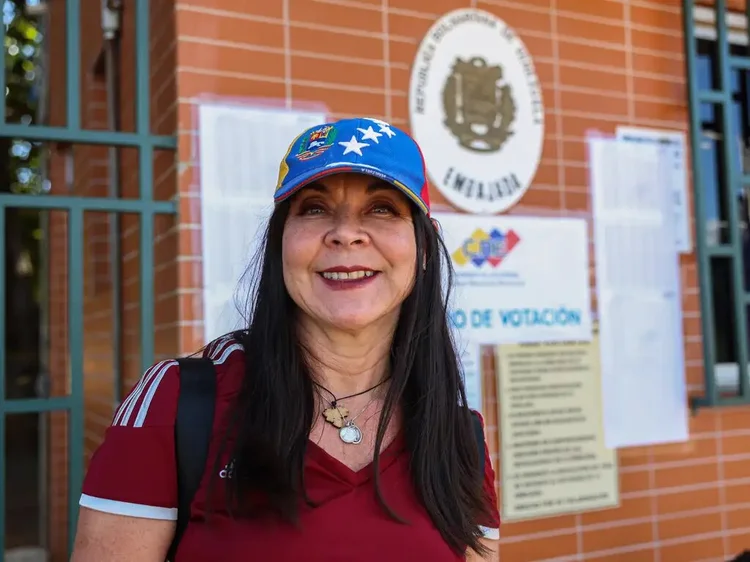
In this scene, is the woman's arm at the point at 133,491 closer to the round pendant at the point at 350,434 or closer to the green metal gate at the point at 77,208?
the round pendant at the point at 350,434

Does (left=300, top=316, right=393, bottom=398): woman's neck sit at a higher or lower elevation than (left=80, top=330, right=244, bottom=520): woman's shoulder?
higher

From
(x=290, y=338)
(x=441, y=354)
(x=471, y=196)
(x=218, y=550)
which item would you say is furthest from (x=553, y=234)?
(x=218, y=550)

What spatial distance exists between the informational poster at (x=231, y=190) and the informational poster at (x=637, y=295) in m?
1.51

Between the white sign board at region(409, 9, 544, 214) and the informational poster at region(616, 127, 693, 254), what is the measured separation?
2.28 ft

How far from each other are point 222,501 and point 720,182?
327cm

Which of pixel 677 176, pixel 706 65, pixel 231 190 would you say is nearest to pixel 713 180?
pixel 677 176

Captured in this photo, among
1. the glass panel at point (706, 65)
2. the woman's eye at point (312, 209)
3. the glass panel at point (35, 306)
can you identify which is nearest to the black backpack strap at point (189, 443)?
the woman's eye at point (312, 209)

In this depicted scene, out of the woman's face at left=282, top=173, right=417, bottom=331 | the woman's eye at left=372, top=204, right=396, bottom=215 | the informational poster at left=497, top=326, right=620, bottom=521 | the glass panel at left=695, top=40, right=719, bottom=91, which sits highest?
the glass panel at left=695, top=40, right=719, bottom=91

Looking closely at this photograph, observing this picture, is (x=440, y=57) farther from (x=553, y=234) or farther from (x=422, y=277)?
(x=422, y=277)

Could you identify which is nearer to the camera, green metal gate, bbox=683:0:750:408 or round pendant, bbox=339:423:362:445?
round pendant, bbox=339:423:362:445

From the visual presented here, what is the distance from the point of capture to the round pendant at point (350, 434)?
1.52 metres

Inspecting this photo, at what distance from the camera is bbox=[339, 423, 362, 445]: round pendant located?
4.97ft

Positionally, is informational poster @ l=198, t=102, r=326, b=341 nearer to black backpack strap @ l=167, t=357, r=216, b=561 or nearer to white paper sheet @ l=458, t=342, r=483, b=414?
white paper sheet @ l=458, t=342, r=483, b=414

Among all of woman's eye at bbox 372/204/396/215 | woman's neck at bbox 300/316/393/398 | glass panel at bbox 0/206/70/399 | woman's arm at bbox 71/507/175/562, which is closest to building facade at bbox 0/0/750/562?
glass panel at bbox 0/206/70/399
